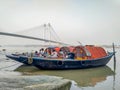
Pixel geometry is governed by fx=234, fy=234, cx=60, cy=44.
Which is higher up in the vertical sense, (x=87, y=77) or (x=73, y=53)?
(x=73, y=53)

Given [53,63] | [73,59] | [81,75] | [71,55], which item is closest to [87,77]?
[81,75]

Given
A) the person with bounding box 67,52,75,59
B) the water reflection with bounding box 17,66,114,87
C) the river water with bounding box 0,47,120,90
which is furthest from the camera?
the person with bounding box 67,52,75,59

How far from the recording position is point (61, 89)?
7.06 meters

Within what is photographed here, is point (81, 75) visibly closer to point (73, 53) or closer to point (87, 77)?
point (87, 77)

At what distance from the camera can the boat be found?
1748cm

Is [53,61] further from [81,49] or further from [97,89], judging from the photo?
[97,89]

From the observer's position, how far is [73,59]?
18.7 m

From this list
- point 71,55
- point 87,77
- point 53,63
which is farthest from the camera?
point 71,55

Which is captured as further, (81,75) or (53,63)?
(53,63)

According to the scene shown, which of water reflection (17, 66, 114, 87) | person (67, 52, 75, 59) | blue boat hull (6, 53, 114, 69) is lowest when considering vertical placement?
water reflection (17, 66, 114, 87)

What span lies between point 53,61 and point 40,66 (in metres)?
1.07

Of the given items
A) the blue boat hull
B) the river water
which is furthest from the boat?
the river water

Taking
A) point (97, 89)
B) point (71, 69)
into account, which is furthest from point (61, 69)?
point (97, 89)

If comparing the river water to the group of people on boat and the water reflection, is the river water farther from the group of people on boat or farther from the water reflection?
the group of people on boat
